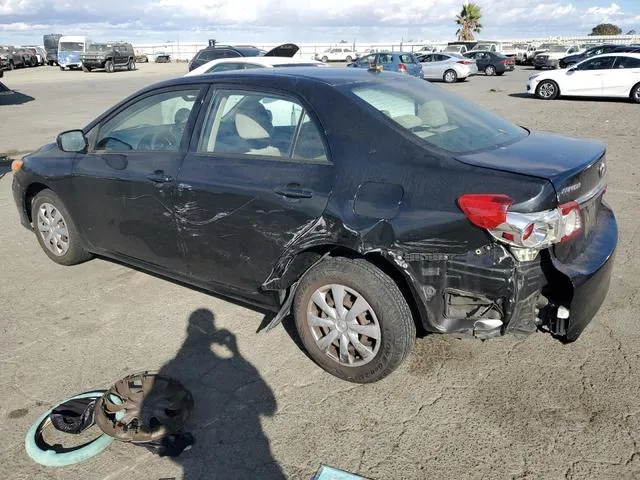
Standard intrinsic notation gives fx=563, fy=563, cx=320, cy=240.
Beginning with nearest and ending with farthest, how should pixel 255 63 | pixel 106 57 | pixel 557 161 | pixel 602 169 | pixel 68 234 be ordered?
pixel 557 161 → pixel 602 169 → pixel 68 234 → pixel 255 63 → pixel 106 57

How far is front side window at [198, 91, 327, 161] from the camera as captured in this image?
3295 mm

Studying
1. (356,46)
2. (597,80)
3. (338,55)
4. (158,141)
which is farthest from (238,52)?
(356,46)

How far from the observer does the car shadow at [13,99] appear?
20.0m

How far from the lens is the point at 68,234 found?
15.8 ft

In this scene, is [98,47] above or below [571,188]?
above

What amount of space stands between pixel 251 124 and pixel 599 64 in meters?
17.8

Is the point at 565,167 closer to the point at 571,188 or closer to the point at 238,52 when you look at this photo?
the point at 571,188

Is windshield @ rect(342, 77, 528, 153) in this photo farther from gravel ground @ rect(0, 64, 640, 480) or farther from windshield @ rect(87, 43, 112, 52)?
windshield @ rect(87, 43, 112, 52)

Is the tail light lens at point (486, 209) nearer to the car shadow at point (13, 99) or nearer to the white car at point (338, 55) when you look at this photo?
the car shadow at point (13, 99)

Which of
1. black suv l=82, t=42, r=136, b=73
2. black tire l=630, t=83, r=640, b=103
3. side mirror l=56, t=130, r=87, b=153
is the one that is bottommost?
side mirror l=56, t=130, r=87, b=153

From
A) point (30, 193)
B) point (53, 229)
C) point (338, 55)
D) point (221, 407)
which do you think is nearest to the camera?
point (221, 407)

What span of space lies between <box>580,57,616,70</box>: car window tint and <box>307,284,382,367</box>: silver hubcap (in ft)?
→ 58.6

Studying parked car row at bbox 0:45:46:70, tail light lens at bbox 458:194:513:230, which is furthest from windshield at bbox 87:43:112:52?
tail light lens at bbox 458:194:513:230

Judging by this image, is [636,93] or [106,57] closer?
[636,93]
